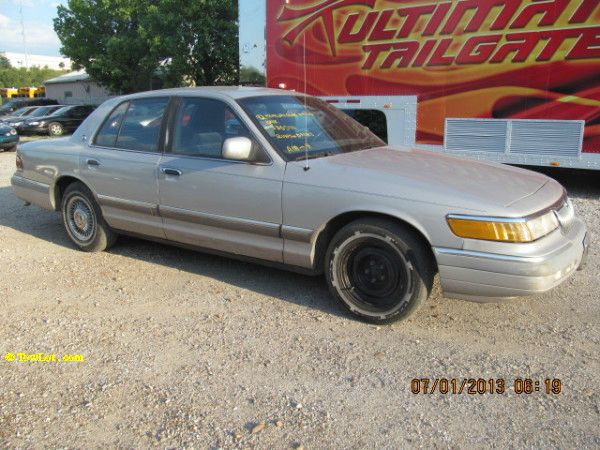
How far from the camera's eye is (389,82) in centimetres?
859

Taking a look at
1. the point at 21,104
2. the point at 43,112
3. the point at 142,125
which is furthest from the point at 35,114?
the point at 142,125

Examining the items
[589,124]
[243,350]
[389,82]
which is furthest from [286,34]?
[243,350]

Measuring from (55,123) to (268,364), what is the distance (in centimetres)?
2204

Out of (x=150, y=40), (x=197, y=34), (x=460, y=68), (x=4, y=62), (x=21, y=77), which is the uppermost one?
(x=4, y=62)

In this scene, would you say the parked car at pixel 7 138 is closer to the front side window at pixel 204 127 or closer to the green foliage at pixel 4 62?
the front side window at pixel 204 127

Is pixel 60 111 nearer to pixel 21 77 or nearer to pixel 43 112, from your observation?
pixel 43 112

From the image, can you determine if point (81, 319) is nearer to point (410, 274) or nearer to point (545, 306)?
point (410, 274)

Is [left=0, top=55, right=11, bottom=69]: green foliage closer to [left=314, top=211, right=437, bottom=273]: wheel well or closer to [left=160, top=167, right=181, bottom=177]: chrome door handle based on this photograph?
[left=160, top=167, right=181, bottom=177]: chrome door handle

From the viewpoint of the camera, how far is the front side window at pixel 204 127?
14.0 feet

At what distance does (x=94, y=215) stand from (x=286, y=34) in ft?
17.6

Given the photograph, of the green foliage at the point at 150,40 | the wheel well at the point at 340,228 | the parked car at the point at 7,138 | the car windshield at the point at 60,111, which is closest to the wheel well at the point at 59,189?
the wheel well at the point at 340,228

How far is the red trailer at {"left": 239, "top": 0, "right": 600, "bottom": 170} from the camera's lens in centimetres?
710

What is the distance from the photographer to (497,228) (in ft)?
10.6

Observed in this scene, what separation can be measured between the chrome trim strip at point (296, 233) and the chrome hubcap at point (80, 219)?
7.59 feet
